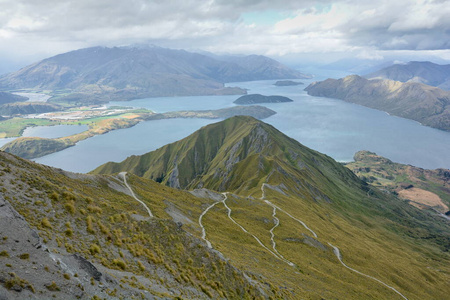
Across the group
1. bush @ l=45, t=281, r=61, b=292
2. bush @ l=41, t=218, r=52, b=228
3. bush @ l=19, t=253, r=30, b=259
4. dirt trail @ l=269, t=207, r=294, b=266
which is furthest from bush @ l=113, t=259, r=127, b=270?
dirt trail @ l=269, t=207, r=294, b=266

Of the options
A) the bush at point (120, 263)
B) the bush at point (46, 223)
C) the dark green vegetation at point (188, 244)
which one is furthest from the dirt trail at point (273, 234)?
the bush at point (46, 223)

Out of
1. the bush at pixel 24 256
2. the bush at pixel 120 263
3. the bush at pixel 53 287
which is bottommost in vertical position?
the bush at pixel 120 263

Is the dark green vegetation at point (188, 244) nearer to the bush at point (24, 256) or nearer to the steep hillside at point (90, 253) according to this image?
the steep hillside at point (90, 253)

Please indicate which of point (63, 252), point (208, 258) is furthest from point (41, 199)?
point (208, 258)

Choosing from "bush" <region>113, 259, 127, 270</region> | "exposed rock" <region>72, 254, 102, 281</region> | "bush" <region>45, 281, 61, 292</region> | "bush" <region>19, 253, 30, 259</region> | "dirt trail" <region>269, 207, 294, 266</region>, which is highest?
"bush" <region>19, 253, 30, 259</region>

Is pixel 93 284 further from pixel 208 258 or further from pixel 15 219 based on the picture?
pixel 208 258

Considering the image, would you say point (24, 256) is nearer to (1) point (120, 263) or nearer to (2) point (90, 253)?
(2) point (90, 253)

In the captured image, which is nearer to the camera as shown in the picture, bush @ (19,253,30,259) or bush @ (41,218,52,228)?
bush @ (19,253,30,259)

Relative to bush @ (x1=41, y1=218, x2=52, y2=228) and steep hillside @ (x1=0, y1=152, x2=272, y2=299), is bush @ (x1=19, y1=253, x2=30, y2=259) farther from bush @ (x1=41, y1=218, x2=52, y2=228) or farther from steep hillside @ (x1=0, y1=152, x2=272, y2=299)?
bush @ (x1=41, y1=218, x2=52, y2=228)

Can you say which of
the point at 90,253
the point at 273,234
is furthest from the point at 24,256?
the point at 273,234

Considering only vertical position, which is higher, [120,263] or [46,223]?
[46,223]

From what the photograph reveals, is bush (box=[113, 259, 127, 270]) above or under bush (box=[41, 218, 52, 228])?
under
